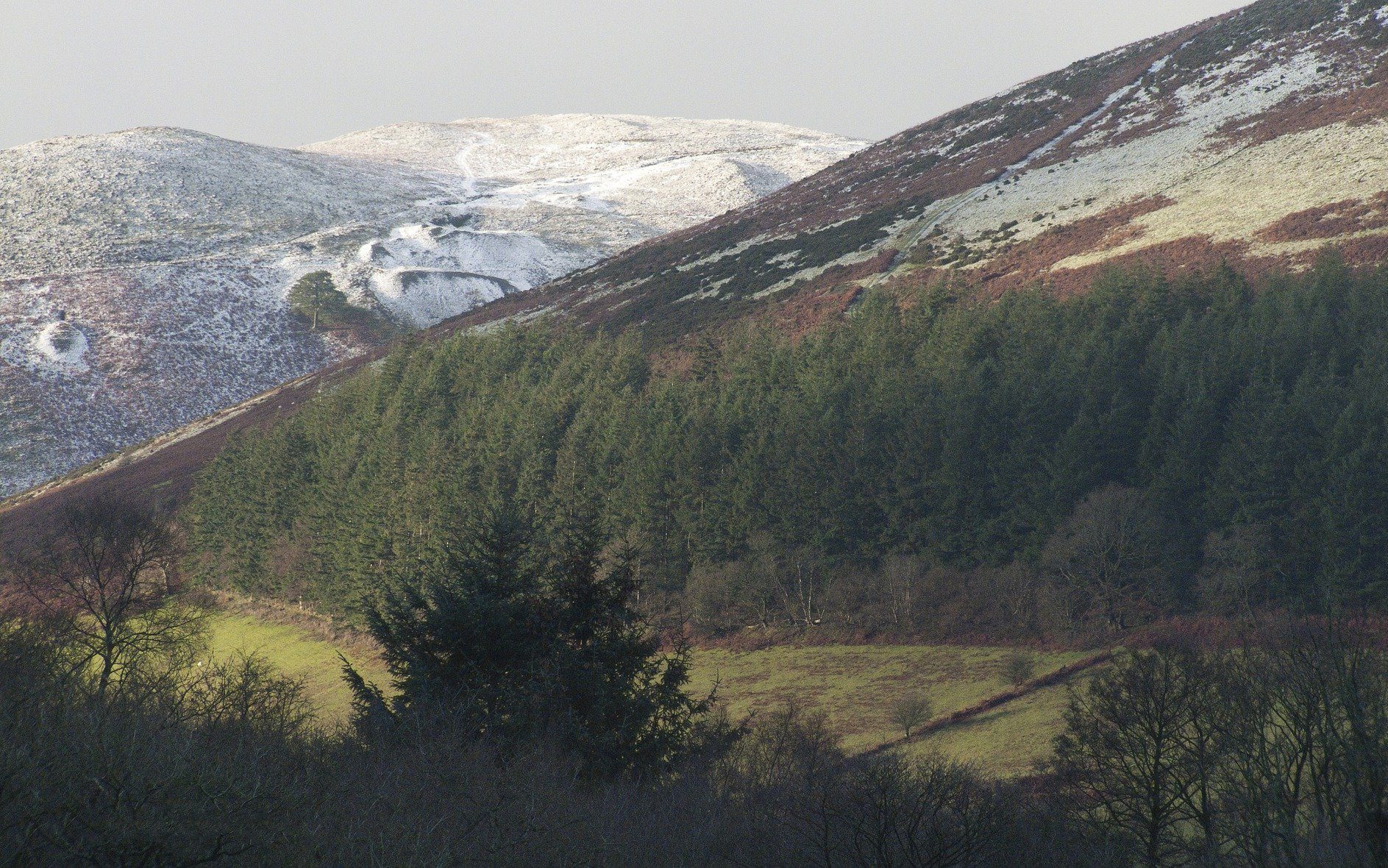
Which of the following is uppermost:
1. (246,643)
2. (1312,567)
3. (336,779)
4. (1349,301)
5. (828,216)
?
(828,216)

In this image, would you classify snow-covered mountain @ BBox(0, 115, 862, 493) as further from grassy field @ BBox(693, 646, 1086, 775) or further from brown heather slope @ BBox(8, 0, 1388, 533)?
grassy field @ BBox(693, 646, 1086, 775)

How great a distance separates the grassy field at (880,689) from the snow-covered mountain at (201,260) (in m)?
63.2

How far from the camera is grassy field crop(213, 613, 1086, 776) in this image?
3228cm

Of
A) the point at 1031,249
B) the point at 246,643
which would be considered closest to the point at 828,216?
the point at 1031,249

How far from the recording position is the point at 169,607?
46.0m

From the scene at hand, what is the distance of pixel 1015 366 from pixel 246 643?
147 ft

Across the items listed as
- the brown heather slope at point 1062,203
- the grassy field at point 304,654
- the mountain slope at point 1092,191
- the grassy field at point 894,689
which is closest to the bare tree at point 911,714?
the grassy field at point 894,689

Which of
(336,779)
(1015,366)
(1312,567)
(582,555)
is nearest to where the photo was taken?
(336,779)

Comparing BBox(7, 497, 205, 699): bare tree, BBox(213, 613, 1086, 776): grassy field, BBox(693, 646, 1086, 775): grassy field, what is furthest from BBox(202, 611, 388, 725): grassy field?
BBox(693, 646, 1086, 775): grassy field

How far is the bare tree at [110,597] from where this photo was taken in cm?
3133

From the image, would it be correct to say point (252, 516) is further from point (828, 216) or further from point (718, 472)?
point (828, 216)

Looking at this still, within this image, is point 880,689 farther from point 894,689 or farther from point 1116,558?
point 1116,558

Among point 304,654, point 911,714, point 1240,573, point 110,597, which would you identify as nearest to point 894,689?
point 911,714

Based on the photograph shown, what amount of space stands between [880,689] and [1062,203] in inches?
1972
